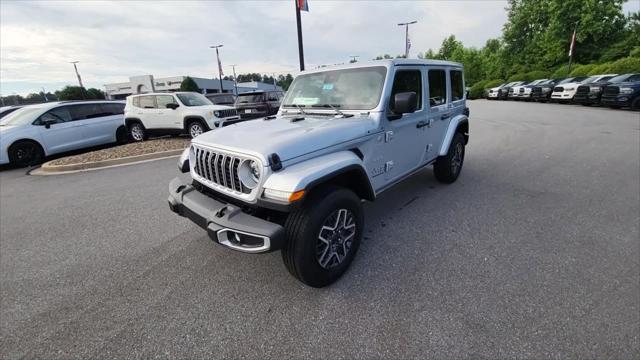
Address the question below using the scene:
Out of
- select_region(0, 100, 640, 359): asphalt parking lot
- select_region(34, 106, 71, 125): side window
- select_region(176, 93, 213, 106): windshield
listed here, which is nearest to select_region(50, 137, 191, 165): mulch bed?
select_region(34, 106, 71, 125): side window

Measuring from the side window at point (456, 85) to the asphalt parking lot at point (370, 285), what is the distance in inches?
60.6

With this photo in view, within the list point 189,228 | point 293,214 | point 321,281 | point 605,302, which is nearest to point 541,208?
point 605,302

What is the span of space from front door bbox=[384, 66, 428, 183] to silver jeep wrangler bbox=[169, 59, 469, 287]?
0.01 meters

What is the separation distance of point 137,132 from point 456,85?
1024cm

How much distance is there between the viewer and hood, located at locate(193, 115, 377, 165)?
2320 millimetres

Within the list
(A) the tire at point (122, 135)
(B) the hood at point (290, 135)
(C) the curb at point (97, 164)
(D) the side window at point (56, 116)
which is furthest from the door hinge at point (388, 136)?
(A) the tire at point (122, 135)

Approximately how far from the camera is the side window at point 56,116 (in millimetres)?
8352

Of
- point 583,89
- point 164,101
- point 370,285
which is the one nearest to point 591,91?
point 583,89

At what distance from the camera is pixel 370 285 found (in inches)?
103

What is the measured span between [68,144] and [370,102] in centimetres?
962

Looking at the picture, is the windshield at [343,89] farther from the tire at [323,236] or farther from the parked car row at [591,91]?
the parked car row at [591,91]

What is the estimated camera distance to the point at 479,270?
108 inches

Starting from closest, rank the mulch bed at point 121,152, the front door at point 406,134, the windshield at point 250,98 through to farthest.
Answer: the front door at point 406,134 < the mulch bed at point 121,152 < the windshield at point 250,98

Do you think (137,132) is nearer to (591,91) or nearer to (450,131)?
(450,131)
